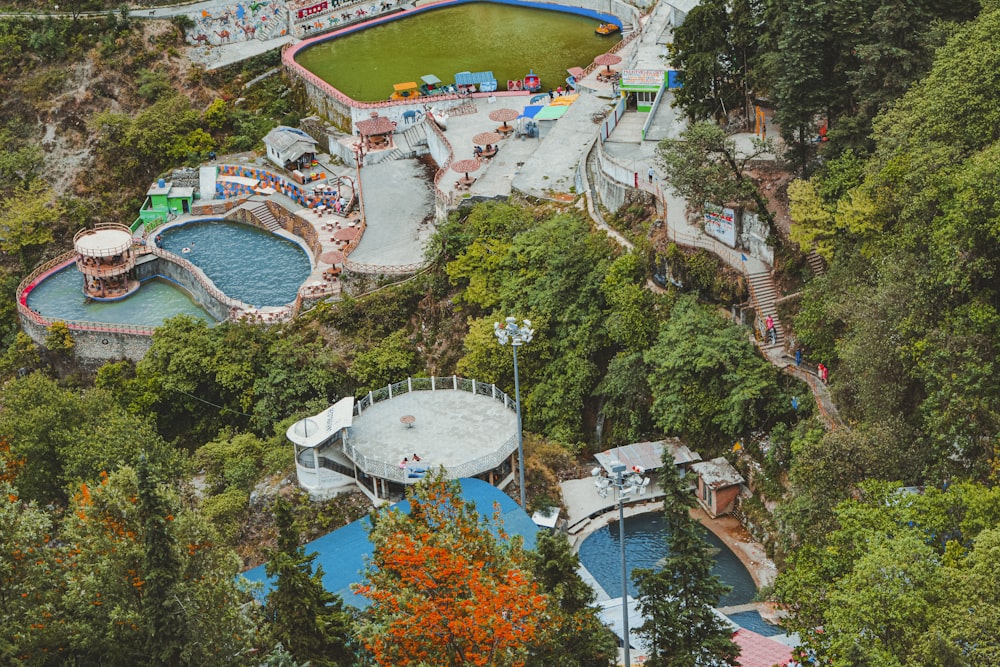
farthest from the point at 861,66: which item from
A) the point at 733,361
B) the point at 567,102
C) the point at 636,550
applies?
the point at 567,102

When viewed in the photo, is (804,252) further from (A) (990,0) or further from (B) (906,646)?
(B) (906,646)

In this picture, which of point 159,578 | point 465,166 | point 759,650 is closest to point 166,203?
point 465,166

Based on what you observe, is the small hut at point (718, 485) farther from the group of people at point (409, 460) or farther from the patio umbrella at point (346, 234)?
the patio umbrella at point (346, 234)

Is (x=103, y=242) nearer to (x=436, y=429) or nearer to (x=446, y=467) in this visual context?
(x=436, y=429)

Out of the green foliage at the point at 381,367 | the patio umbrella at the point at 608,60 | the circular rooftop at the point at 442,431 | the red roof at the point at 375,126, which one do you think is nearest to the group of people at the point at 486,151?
the red roof at the point at 375,126

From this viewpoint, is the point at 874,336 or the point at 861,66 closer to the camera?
the point at 874,336

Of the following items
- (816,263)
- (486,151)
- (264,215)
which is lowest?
(264,215)
